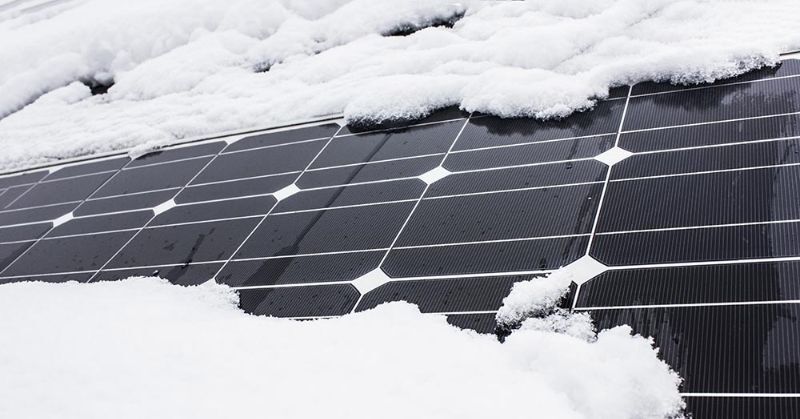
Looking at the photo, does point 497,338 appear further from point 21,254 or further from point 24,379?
point 21,254

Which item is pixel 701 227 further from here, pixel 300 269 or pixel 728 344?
pixel 300 269

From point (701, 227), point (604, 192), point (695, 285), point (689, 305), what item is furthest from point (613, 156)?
point (689, 305)

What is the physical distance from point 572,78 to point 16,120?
9.00 metres

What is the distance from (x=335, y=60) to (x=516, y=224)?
4339 mm

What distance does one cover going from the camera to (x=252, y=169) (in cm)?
643

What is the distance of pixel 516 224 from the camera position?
4.40m

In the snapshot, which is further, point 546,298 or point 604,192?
point 604,192

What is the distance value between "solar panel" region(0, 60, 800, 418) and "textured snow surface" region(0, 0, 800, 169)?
282 millimetres

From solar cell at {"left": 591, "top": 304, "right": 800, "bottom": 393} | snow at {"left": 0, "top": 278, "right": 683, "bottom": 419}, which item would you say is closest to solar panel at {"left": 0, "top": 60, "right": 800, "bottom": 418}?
solar cell at {"left": 591, "top": 304, "right": 800, "bottom": 393}

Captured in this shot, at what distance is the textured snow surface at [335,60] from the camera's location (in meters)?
5.54

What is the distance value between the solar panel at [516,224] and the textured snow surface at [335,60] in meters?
0.28

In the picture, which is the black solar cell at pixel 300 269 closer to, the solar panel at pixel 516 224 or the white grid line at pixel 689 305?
the solar panel at pixel 516 224

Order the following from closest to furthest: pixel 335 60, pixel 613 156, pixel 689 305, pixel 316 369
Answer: pixel 689 305 < pixel 316 369 < pixel 613 156 < pixel 335 60

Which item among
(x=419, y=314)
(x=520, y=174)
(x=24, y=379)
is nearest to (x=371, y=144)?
(x=520, y=174)
